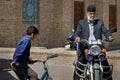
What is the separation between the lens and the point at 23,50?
612cm

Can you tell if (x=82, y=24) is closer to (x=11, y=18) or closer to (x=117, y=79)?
(x=117, y=79)

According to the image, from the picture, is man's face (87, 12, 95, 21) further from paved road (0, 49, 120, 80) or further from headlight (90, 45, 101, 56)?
paved road (0, 49, 120, 80)

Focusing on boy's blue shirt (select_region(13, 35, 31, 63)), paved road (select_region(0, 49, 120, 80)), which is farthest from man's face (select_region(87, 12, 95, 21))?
paved road (select_region(0, 49, 120, 80))

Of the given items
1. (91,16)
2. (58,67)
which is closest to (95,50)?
(91,16)

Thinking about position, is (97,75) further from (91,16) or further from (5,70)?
(5,70)

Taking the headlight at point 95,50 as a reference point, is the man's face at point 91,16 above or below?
above

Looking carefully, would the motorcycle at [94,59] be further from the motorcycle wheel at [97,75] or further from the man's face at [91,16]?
the man's face at [91,16]

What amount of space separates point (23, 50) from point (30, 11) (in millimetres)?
13780

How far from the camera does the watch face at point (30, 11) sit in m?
19.7

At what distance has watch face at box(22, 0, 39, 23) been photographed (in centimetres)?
1966

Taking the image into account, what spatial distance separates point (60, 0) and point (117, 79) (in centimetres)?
1224

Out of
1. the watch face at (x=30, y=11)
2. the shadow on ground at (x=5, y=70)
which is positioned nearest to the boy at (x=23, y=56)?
the shadow on ground at (x=5, y=70)

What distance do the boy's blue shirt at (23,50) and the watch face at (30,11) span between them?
533 inches

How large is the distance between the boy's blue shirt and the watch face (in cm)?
1354
